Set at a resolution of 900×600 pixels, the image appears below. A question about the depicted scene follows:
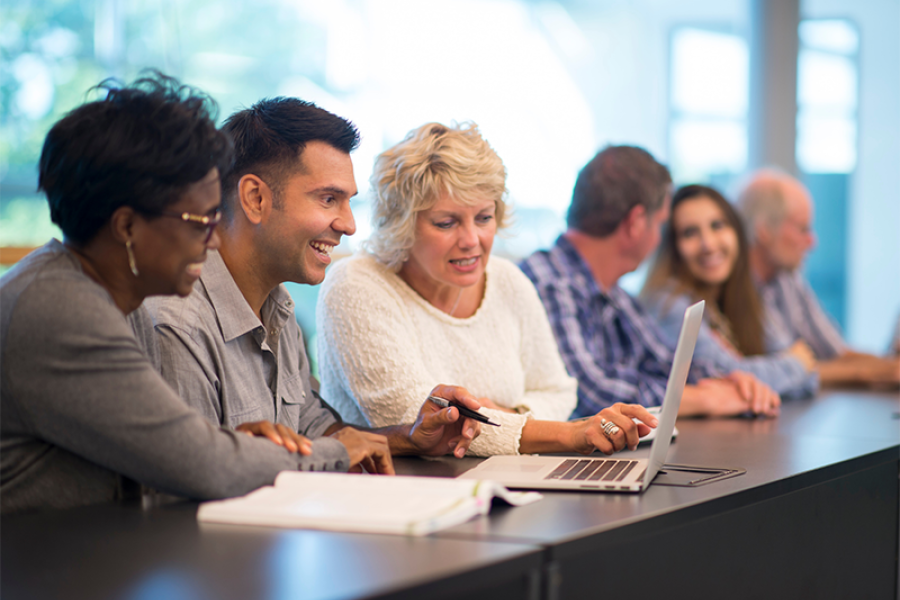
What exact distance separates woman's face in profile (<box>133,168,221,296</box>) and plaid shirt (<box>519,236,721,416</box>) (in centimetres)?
138

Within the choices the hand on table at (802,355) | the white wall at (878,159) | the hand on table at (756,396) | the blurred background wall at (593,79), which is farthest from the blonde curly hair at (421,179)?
the white wall at (878,159)

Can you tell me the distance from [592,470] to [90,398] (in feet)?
2.51

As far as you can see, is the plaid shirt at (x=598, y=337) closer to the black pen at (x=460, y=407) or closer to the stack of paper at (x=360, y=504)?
the black pen at (x=460, y=407)

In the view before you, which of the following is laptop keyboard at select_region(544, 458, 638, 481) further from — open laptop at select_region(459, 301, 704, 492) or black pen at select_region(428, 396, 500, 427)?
black pen at select_region(428, 396, 500, 427)

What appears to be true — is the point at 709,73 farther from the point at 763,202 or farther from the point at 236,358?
the point at 236,358

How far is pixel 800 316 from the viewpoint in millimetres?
3693

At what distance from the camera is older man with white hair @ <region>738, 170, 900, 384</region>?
11.8 ft

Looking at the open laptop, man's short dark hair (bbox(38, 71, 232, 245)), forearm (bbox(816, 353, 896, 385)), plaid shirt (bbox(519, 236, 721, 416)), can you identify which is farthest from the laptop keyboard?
forearm (bbox(816, 353, 896, 385))

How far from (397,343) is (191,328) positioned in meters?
0.51

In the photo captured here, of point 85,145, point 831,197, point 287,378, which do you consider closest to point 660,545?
point 287,378

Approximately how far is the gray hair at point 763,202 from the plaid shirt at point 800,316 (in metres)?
0.24

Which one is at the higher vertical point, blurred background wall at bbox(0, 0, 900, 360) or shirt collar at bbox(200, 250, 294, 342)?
blurred background wall at bbox(0, 0, 900, 360)

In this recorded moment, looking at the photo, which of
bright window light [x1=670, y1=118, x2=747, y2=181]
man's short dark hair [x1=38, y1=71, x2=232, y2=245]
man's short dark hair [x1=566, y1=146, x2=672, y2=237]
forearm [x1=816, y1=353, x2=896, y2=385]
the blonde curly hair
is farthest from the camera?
bright window light [x1=670, y1=118, x2=747, y2=181]

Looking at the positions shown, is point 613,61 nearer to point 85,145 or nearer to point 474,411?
point 474,411
